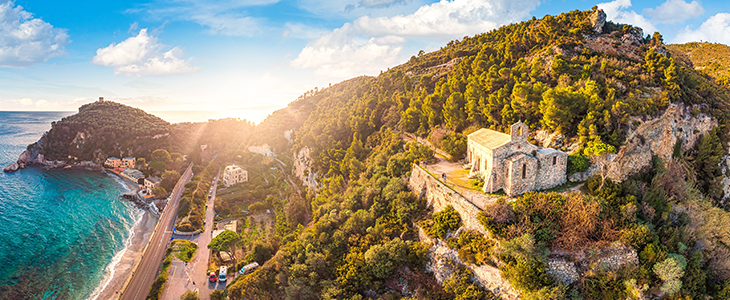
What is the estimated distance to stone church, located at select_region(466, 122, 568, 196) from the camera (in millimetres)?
22094

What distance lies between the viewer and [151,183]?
6141 centimetres

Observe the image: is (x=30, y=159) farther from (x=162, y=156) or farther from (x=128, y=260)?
(x=128, y=260)

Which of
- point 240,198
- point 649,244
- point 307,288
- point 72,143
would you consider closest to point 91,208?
point 240,198

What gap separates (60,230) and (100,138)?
151 ft

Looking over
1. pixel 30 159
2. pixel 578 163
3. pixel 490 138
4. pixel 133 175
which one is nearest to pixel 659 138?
pixel 578 163

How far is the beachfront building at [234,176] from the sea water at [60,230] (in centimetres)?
1462

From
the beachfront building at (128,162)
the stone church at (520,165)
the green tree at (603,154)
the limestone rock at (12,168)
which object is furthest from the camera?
the beachfront building at (128,162)

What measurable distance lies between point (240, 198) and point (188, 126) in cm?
5886

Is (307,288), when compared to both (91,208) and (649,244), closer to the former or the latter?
(649,244)

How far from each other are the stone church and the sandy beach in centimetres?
3545

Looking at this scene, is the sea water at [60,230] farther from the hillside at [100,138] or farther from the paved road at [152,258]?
the hillside at [100,138]

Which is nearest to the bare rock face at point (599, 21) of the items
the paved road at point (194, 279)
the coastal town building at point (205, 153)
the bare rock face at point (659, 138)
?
the bare rock face at point (659, 138)

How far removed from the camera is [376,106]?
54625mm

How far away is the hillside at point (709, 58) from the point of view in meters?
42.9
